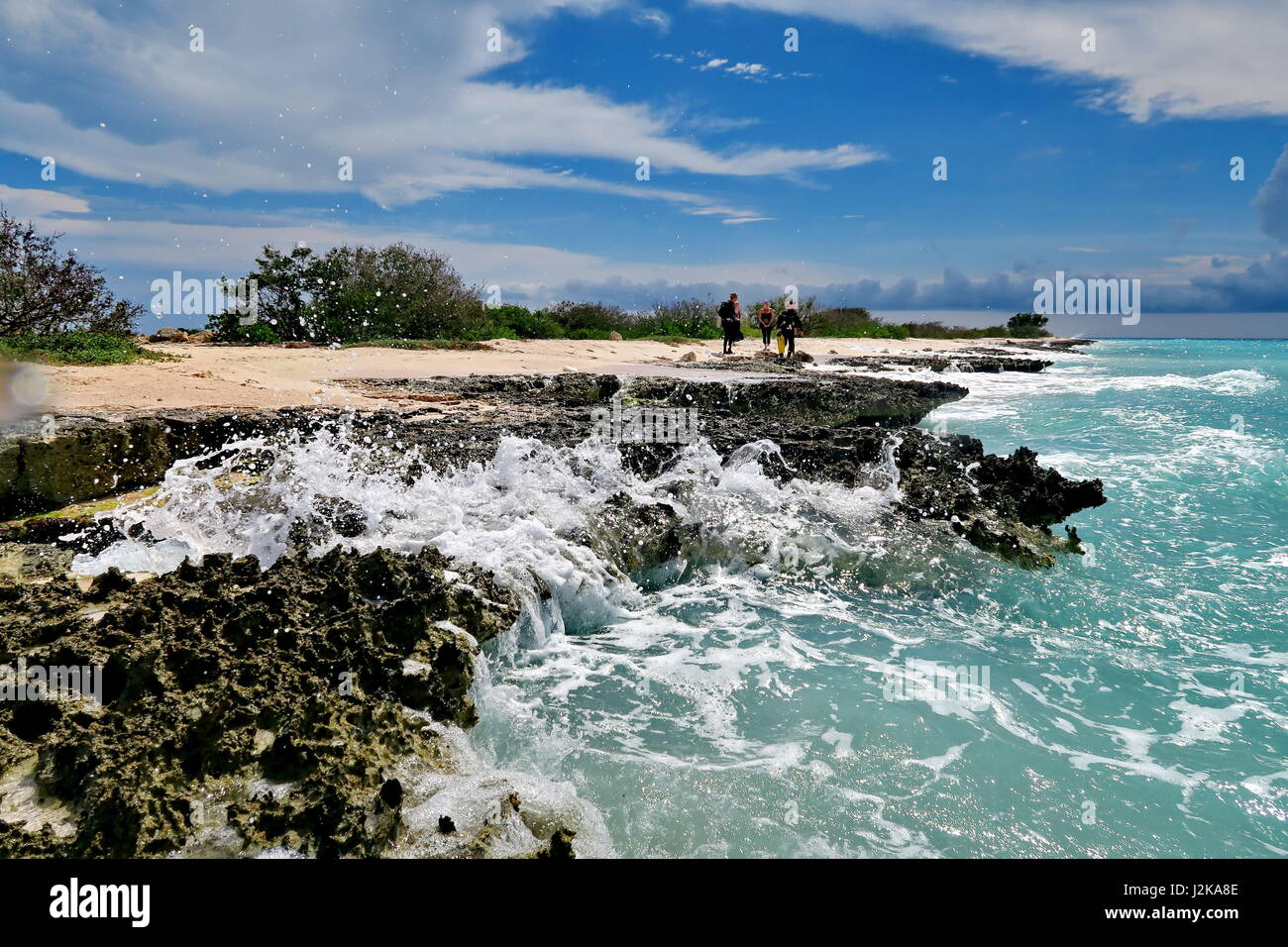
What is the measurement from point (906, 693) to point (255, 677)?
3.40 metres

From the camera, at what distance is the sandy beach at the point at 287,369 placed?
26.0 ft

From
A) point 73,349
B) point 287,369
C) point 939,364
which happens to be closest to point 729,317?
point 939,364

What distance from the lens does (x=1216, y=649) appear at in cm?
510

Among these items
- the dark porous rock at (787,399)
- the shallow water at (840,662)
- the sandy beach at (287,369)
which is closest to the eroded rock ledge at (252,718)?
the shallow water at (840,662)

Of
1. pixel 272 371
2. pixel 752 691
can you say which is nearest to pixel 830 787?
pixel 752 691

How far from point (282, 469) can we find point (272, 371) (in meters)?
6.75

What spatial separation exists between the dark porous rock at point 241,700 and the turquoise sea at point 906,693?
0.61m

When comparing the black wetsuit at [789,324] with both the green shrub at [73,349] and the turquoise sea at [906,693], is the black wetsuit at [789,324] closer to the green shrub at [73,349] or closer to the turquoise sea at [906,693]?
the turquoise sea at [906,693]

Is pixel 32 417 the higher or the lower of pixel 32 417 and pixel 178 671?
the higher

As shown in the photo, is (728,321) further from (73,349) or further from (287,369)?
(73,349)

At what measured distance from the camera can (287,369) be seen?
39.4 feet

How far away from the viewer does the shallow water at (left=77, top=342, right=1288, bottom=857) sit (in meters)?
3.26

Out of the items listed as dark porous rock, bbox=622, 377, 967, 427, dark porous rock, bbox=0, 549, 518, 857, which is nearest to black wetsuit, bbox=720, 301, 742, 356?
dark porous rock, bbox=622, 377, 967, 427
